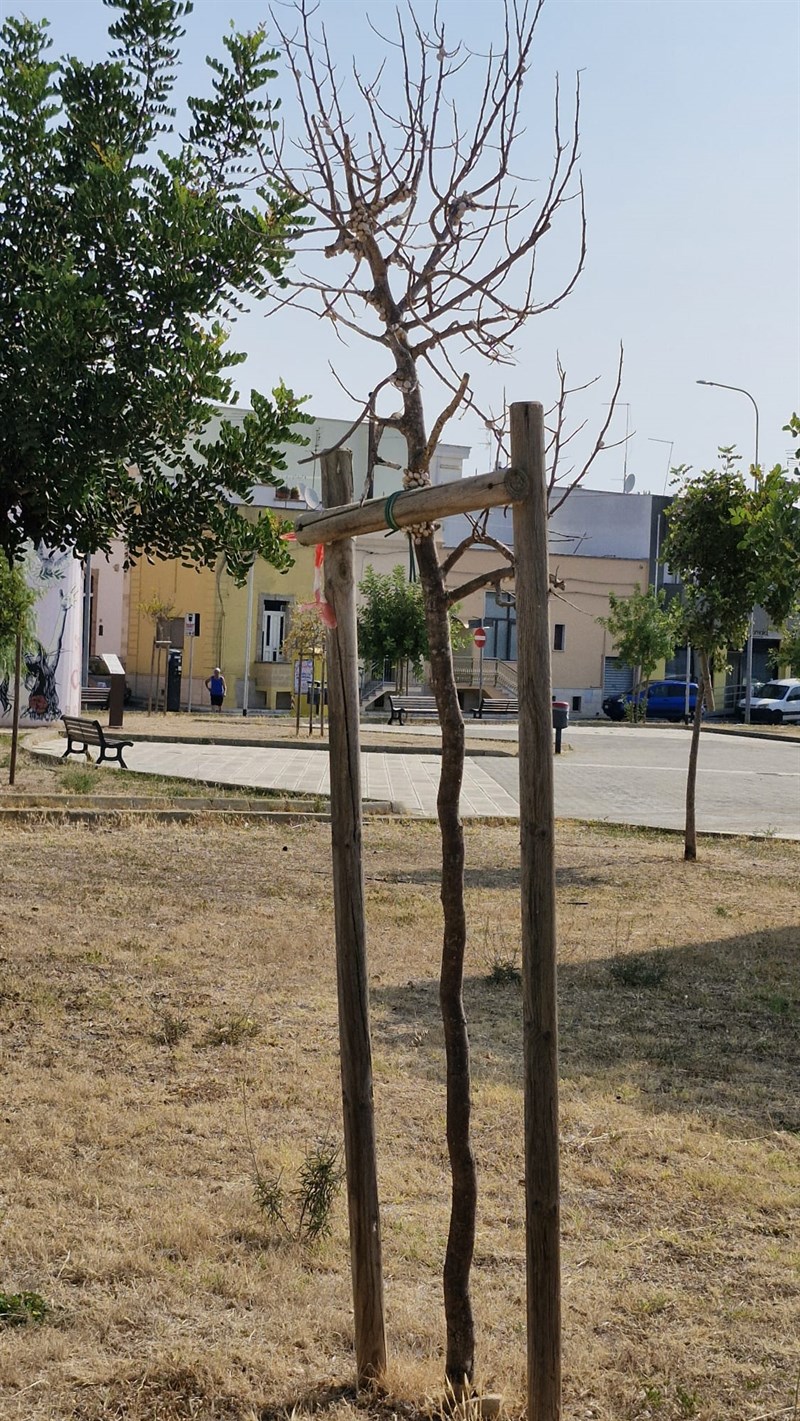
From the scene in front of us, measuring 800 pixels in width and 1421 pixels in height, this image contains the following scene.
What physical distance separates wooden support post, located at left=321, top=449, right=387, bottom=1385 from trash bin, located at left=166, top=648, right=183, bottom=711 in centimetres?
4309

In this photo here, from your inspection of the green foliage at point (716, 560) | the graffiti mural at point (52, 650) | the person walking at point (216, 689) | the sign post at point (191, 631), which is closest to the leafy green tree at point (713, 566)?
the green foliage at point (716, 560)

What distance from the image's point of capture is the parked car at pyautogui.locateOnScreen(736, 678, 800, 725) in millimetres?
52812

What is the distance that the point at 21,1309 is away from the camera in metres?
3.81

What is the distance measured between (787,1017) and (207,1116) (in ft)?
10.7

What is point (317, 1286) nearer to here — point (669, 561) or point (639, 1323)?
point (639, 1323)

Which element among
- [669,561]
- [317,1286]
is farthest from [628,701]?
[317,1286]

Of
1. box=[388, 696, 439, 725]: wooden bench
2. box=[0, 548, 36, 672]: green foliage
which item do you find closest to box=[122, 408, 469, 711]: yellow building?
box=[388, 696, 439, 725]: wooden bench

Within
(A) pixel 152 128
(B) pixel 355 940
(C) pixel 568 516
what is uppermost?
(C) pixel 568 516

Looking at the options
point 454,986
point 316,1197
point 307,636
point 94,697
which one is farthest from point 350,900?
point 94,697

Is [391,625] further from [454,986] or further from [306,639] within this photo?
[454,986]

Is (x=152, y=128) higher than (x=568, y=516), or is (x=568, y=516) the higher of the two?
(x=568, y=516)

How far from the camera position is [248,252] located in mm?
6180

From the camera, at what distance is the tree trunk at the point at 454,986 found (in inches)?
139

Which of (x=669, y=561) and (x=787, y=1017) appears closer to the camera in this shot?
(x=787, y=1017)
